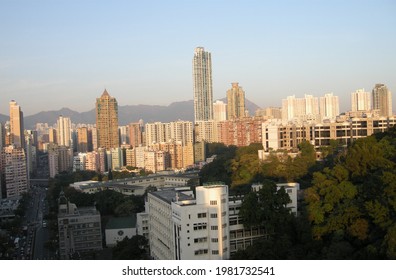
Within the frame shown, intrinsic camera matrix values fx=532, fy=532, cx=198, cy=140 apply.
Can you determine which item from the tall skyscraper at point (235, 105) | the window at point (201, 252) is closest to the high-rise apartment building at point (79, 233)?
the window at point (201, 252)

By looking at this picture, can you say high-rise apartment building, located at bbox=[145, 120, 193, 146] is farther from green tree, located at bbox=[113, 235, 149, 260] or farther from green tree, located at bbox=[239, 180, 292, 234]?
green tree, located at bbox=[239, 180, 292, 234]

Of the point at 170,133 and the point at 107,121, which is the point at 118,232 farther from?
the point at 170,133

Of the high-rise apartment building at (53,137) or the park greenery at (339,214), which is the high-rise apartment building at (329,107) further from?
the high-rise apartment building at (53,137)

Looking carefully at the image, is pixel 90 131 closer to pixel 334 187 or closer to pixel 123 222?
pixel 123 222

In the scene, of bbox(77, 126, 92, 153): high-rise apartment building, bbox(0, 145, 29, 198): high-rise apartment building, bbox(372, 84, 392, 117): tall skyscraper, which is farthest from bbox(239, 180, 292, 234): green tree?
bbox(77, 126, 92, 153): high-rise apartment building
